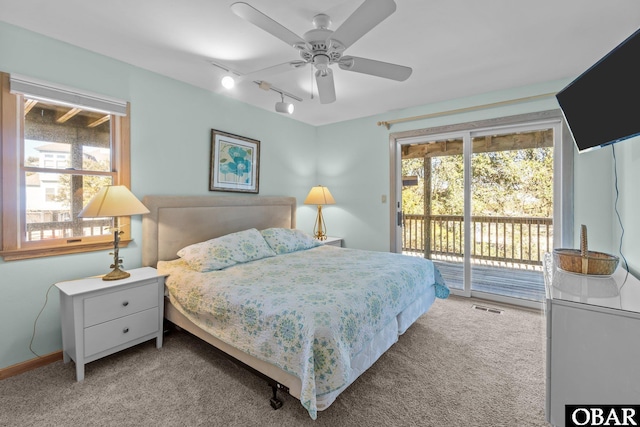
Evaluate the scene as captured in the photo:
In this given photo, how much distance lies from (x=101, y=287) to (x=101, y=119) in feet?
4.97

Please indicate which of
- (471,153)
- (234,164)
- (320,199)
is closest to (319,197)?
(320,199)

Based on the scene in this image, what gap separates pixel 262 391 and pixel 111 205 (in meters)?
1.76

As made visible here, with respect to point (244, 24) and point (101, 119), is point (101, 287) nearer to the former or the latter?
point (101, 119)

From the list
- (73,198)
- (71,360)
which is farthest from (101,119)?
(71,360)

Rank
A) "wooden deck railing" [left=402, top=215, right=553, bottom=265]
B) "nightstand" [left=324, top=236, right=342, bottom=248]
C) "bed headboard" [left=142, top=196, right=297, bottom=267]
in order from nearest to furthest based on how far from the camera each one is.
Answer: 1. "bed headboard" [left=142, top=196, right=297, bottom=267]
2. "wooden deck railing" [left=402, top=215, right=553, bottom=265]
3. "nightstand" [left=324, top=236, right=342, bottom=248]

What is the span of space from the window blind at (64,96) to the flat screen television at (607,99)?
11.2 ft

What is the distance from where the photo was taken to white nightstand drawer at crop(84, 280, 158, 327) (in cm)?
201

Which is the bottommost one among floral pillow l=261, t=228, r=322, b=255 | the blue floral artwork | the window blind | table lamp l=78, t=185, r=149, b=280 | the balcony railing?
floral pillow l=261, t=228, r=322, b=255

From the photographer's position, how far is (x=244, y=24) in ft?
6.56

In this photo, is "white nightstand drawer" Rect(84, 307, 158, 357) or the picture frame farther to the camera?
the picture frame

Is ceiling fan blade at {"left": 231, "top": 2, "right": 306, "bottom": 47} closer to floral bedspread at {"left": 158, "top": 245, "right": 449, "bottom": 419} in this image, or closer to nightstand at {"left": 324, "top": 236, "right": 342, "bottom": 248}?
floral bedspread at {"left": 158, "top": 245, "right": 449, "bottom": 419}

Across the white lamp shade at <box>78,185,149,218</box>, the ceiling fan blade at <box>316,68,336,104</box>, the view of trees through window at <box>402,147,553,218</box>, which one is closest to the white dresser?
the ceiling fan blade at <box>316,68,336,104</box>

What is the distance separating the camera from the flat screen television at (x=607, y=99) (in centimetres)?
133

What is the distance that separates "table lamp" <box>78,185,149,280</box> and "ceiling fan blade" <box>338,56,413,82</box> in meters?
1.94
